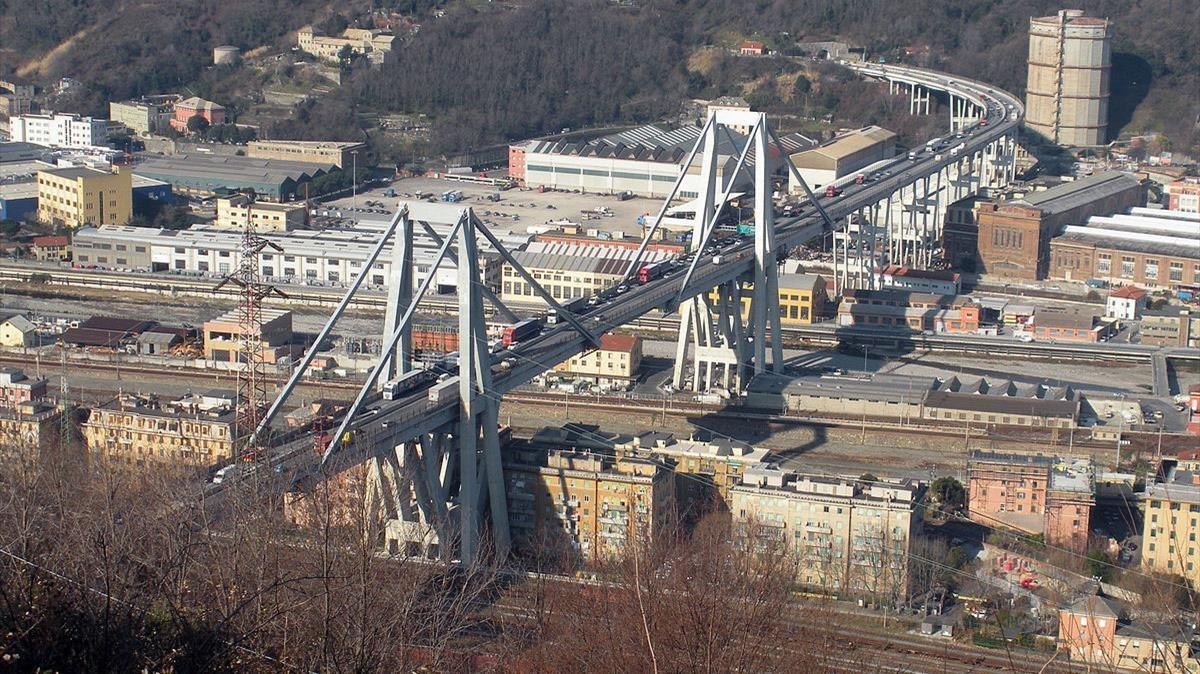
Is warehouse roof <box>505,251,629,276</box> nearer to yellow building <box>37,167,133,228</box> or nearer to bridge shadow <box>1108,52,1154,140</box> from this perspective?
yellow building <box>37,167,133,228</box>

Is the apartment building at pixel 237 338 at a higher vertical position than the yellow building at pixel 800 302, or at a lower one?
lower

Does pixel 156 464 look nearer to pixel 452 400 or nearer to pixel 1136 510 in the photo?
pixel 452 400

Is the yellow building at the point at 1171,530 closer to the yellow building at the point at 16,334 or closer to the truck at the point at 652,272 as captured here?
the truck at the point at 652,272

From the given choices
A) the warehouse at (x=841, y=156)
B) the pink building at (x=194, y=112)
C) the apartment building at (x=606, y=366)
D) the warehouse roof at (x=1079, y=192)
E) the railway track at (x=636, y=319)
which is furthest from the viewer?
the pink building at (x=194, y=112)

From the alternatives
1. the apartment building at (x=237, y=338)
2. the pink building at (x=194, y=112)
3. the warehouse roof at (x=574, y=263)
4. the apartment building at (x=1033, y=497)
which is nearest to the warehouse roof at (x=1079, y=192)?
the warehouse roof at (x=574, y=263)

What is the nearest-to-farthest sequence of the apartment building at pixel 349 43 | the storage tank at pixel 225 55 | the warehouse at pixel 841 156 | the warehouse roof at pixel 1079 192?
the warehouse roof at pixel 1079 192, the warehouse at pixel 841 156, the apartment building at pixel 349 43, the storage tank at pixel 225 55

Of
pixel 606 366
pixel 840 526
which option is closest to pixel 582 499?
pixel 840 526

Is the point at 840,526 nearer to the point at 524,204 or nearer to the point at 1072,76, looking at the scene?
the point at 524,204

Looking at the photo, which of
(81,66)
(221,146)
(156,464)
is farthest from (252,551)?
(81,66)
